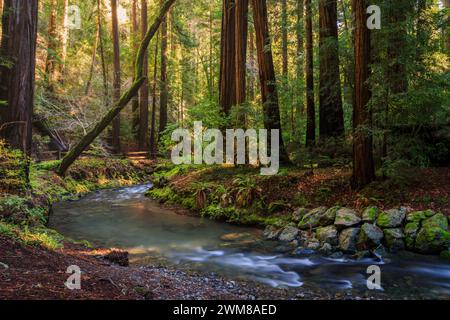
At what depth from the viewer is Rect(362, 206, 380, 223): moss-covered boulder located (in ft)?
26.2

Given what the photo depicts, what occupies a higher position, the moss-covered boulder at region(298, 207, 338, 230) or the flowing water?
the moss-covered boulder at region(298, 207, 338, 230)

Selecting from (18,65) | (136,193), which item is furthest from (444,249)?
(136,193)

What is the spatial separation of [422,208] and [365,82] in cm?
315

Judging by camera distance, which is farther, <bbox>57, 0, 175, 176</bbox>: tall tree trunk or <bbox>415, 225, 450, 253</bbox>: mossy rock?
<bbox>57, 0, 175, 176</bbox>: tall tree trunk

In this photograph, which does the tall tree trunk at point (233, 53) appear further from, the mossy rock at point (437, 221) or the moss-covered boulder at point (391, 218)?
the mossy rock at point (437, 221)

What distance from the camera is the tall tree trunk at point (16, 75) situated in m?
7.85

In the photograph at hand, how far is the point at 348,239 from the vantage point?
7.77m

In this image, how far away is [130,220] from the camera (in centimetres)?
1124

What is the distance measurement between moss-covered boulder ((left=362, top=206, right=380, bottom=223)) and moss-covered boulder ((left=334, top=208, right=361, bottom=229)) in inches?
5.9

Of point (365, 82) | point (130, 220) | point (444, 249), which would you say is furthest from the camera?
point (130, 220)

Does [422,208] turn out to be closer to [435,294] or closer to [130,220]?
[435,294]

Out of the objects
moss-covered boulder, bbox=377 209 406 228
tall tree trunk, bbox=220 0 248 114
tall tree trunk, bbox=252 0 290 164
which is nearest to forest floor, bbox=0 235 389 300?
moss-covered boulder, bbox=377 209 406 228

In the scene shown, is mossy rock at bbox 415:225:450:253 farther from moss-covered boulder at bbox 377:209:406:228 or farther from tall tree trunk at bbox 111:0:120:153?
tall tree trunk at bbox 111:0:120:153

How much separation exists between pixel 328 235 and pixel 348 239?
1.54ft
